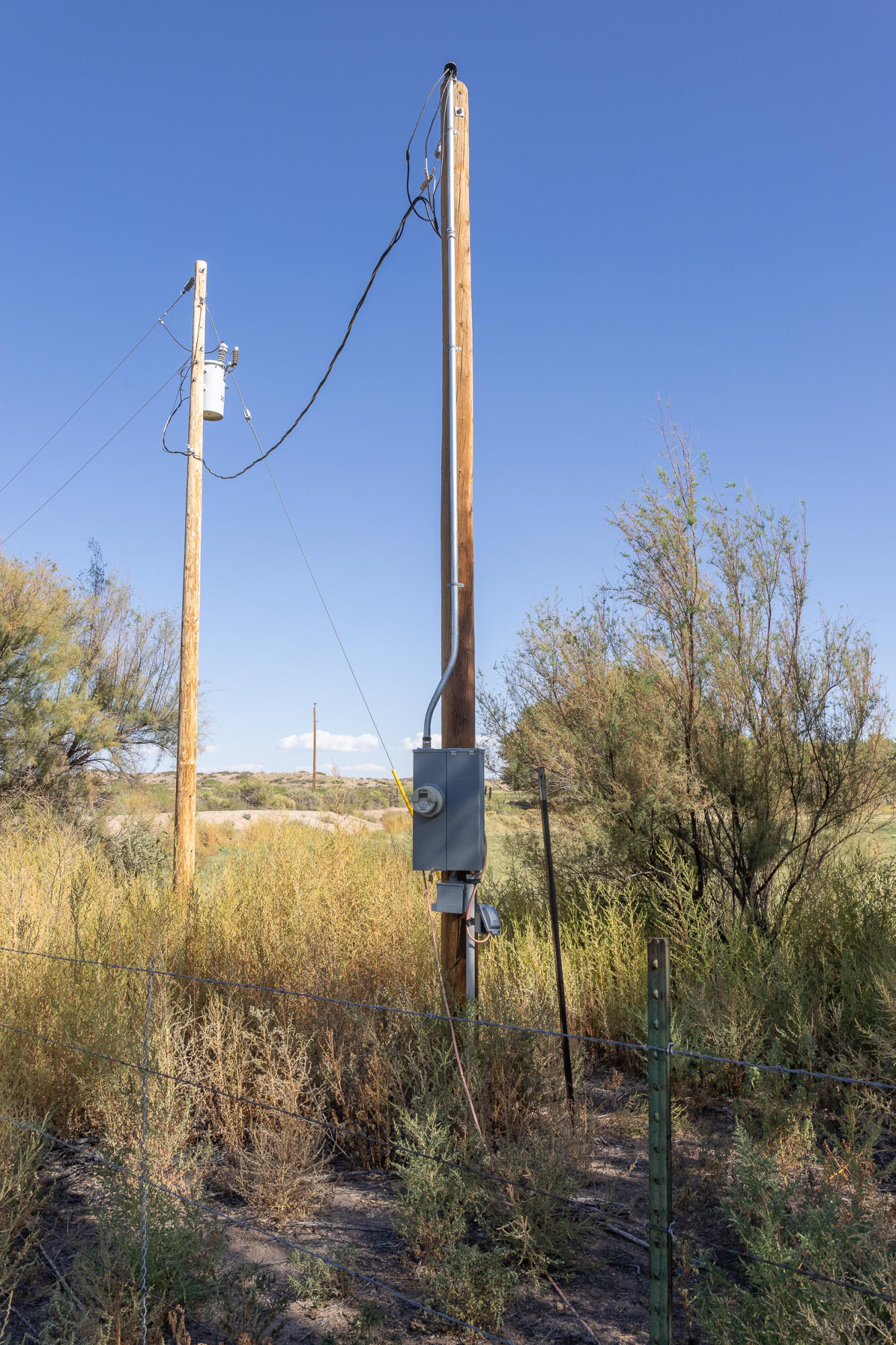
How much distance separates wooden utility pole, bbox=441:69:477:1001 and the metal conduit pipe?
0.02 metres

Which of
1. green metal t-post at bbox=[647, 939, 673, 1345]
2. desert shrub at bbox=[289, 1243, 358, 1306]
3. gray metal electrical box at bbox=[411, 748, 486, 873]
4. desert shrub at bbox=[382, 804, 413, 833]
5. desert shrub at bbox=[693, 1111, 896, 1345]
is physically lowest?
desert shrub at bbox=[289, 1243, 358, 1306]

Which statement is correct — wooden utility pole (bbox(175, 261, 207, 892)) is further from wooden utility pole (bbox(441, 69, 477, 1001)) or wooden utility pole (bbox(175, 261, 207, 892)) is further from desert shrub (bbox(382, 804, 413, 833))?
desert shrub (bbox(382, 804, 413, 833))

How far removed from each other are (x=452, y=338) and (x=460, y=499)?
101 cm

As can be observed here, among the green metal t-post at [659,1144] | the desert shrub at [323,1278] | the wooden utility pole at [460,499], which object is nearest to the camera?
the green metal t-post at [659,1144]

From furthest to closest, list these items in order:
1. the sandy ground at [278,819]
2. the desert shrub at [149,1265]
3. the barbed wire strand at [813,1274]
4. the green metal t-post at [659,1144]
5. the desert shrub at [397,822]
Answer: the desert shrub at [397,822], the sandy ground at [278,819], the desert shrub at [149,1265], the green metal t-post at [659,1144], the barbed wire strand at [813,1274]

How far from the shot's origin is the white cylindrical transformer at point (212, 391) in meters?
11.2

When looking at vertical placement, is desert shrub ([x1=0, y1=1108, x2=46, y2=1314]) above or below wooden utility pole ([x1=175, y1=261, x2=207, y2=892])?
below

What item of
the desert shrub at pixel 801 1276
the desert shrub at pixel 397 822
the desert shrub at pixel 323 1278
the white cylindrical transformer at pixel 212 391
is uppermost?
the white cylindrical transformer at pixel 212 391

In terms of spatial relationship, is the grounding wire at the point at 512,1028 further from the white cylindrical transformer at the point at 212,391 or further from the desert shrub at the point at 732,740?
the white cylindrical transformer at the point at 212,391

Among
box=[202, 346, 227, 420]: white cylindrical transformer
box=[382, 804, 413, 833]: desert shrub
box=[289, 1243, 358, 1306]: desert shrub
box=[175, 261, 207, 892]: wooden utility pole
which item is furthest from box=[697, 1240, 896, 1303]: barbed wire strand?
box=[382, 804, 413, 833]: desert shrub

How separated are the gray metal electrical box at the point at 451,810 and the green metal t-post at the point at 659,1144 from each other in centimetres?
230

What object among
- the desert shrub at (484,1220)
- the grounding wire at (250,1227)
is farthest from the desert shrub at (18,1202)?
the desert shrub at (484,1220)

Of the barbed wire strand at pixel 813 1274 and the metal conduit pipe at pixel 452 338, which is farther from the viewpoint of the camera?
the metal conduit pipe at pixel 452 338

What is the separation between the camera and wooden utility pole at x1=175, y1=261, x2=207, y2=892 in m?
9.94
